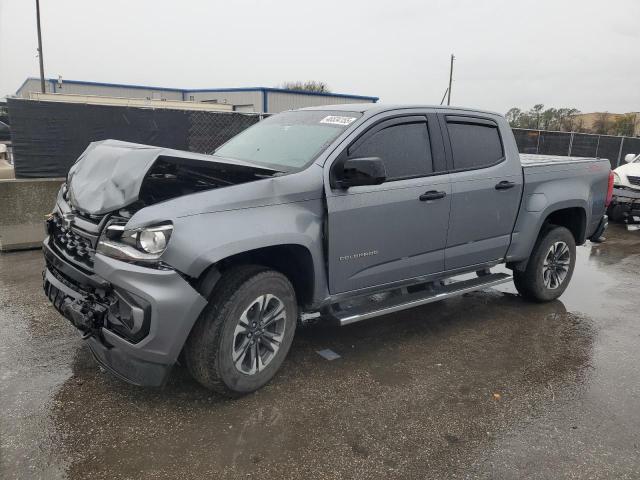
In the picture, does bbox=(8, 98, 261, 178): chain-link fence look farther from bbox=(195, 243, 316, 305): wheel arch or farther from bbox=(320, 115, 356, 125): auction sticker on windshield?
bbox=(195, 243, 316, 305): wheel arch

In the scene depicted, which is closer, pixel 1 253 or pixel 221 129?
pixel 1 253

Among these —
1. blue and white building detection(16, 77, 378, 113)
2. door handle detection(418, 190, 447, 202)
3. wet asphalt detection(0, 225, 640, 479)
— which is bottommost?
wet asphalt detection(0, 225, 640, 479)

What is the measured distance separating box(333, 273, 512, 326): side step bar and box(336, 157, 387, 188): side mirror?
0.95 meters

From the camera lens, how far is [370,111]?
3.97m

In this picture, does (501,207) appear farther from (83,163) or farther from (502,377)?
(83,163)

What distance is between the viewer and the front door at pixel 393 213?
3652mm

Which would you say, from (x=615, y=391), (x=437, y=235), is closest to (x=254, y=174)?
(x=437, y=235)

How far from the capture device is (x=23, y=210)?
703 cm

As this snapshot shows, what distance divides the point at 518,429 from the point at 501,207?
2236mm

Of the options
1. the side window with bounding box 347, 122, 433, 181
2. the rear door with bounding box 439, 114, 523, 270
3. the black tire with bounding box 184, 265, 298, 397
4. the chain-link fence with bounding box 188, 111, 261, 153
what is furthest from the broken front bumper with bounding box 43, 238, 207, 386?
the chain-link fence with bounding box 188, 111, 261, 153

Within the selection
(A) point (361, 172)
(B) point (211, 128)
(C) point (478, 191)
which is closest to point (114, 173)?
(A) point (361, 172)

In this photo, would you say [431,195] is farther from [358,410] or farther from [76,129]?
[76,129]

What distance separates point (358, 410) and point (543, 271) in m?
3.07

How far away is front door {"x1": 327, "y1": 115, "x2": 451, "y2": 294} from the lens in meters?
3.65
